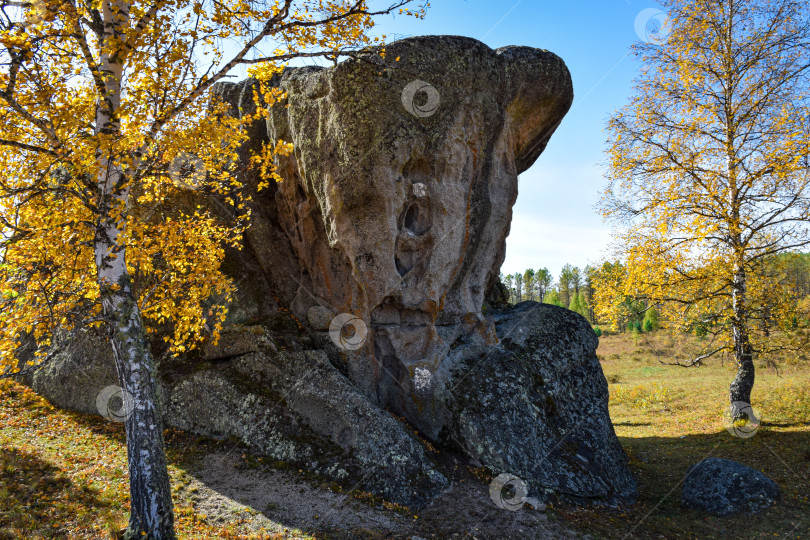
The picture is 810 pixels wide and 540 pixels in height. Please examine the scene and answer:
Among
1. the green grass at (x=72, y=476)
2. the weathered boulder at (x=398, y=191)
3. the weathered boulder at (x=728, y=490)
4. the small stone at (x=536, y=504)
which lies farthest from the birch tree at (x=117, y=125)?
the weathered boulder at (x=728, y=490)

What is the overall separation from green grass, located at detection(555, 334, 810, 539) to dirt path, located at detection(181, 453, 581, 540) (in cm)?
181

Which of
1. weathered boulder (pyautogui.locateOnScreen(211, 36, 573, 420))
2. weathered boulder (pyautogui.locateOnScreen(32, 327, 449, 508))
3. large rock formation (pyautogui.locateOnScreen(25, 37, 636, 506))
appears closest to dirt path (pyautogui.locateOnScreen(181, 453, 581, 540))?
weathered boulder (pyautogui.locateOnScreen(32, 327, 449, 508))

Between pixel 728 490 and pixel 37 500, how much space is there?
1516 cm

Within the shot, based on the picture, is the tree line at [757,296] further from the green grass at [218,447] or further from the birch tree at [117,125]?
the birch tree at [117,125]

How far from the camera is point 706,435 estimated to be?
1631 cm

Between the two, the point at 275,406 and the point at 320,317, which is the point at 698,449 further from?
the point at 275,406

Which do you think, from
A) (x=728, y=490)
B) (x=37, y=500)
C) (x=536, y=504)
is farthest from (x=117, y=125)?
(x=728, y=490)

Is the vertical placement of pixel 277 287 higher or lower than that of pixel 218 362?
higher

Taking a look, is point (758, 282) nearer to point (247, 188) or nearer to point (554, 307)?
point (554, 307)

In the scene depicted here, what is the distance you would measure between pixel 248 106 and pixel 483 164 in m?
8.62

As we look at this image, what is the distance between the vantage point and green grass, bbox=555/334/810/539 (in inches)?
407

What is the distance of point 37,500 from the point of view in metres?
7.90

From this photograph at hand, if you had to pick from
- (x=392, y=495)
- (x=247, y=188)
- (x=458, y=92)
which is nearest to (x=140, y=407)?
(x=392, y=495)

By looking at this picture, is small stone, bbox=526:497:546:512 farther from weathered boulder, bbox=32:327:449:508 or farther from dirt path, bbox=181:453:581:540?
weathered boulder, bbox=32:327:449:508
